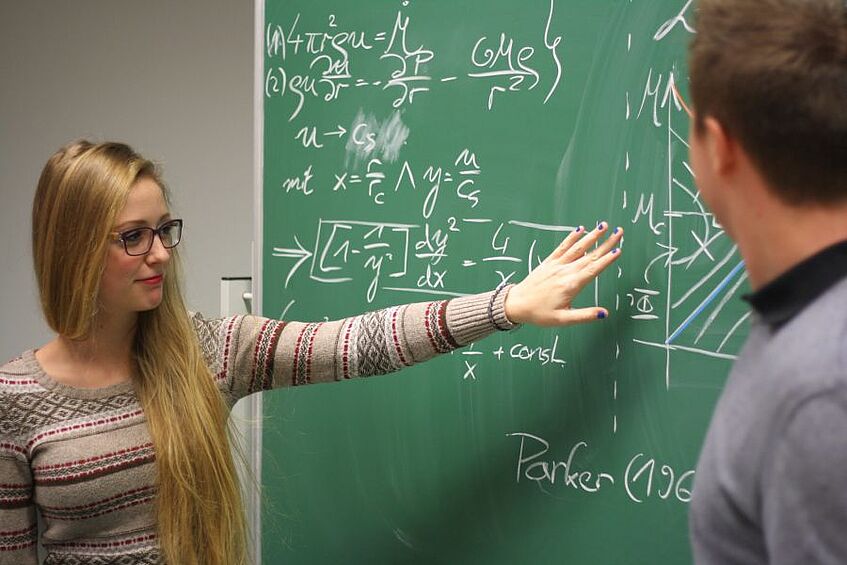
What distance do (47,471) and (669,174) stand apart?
1.21 meters

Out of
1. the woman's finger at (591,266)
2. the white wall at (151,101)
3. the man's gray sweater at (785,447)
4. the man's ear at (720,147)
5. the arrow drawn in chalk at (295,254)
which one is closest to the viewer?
the man's gray sweater at (785,447)

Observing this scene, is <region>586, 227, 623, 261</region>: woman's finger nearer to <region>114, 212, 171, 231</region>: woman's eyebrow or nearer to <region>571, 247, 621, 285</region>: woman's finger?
<region>571, 247, 621, 285</region>: woman's finger

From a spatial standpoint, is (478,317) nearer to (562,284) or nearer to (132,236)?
(562,284)

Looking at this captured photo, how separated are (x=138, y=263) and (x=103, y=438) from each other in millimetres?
317

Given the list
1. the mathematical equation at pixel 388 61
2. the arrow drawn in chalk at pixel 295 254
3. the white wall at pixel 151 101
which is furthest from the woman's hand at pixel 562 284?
the white wall at pixel 151 101

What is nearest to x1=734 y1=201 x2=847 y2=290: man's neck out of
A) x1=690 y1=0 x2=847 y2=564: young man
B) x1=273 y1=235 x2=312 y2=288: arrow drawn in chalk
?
x1=690 y1=0 x2=847 y2=564: young man

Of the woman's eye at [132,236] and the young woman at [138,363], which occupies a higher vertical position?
the woman's eye at [132,236]

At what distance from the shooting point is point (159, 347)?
1687 millimetres

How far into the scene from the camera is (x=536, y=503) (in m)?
1.71

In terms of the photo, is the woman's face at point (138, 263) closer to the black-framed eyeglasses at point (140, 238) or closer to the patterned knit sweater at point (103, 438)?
the black-framed eyeglasses at point (140, 238)

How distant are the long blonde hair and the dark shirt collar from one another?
1.12 m

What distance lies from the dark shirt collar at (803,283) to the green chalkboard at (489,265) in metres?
0.70

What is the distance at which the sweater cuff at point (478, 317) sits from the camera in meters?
1.57

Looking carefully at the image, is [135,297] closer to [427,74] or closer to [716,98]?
[427,74]
